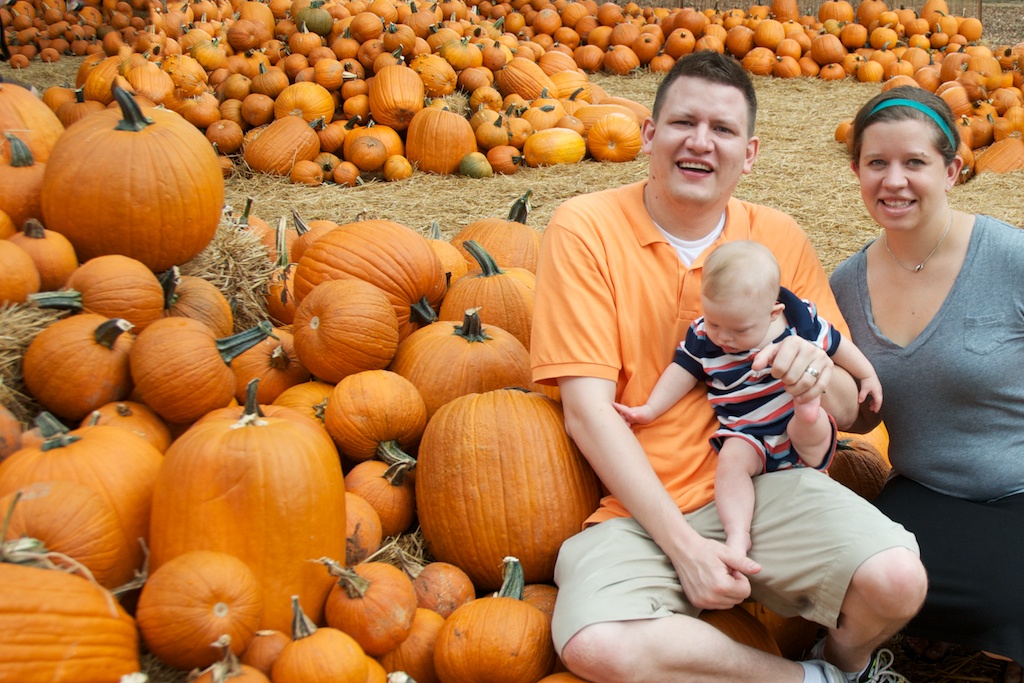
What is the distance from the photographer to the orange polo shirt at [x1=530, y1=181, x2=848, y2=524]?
7.57ft

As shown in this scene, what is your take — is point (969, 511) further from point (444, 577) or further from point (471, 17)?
point (471, 17)

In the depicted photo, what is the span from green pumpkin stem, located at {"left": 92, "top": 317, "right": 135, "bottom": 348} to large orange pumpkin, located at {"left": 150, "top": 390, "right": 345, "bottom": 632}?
54 centimetres

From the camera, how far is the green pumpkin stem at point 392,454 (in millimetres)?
2590

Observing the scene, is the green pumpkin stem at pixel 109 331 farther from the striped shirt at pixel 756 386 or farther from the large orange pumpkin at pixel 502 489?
the striped shirt at pixel 756 386

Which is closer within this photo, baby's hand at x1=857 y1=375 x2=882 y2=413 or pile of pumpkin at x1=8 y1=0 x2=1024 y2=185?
baby's hand at x1=857 y1=375 x2=882 y2=413

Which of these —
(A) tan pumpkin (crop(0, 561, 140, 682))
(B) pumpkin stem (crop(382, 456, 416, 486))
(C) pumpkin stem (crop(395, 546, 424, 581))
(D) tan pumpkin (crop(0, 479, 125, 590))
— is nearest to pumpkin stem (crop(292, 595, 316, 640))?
(A) tan pumpkin (crop(0, 561, 140, 682))

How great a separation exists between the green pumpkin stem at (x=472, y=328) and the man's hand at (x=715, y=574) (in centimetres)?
109

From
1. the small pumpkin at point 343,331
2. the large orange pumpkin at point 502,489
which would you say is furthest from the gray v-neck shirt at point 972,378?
the small pumpkin at point 343,331

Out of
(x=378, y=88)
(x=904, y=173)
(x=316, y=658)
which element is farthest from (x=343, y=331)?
(x=378, y=88)

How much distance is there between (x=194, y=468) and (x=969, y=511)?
6.53 feet

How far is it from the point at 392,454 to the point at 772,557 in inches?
45.0

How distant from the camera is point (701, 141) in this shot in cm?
229

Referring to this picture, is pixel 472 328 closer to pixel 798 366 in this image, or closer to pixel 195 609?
pixel 798 366

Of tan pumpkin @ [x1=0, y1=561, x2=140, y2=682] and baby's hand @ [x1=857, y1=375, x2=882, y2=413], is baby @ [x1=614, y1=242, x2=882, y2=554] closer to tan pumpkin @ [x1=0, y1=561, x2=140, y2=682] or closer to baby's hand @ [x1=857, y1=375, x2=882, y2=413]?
baby's hand @ [x1=857, y1=375, x2=882, y2=413]
